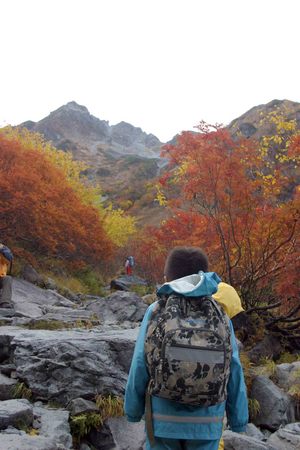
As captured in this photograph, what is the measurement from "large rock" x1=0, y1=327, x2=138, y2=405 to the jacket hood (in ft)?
10.1

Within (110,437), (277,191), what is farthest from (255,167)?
(110,437)

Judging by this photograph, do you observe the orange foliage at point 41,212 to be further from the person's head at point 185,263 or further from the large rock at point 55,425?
the person's head at point 185,263

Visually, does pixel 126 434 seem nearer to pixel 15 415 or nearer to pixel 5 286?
pixel 15 415

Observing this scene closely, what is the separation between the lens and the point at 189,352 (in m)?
2.08

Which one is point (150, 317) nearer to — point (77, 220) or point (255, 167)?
point (255, 167)

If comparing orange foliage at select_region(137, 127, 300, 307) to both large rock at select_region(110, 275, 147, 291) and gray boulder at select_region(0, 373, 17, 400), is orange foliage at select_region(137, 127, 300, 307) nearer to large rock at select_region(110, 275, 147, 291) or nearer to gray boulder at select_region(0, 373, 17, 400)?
gray boulder at select_region(0, 373, 17, 400)

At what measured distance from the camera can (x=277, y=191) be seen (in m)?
10.1

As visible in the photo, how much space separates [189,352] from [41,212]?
13.0m

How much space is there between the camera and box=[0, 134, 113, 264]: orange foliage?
13961 millimetres

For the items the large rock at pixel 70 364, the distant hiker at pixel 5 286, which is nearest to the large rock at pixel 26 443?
the large rock at pixel 70 364

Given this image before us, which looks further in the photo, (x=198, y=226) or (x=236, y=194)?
(x=198, y=226)

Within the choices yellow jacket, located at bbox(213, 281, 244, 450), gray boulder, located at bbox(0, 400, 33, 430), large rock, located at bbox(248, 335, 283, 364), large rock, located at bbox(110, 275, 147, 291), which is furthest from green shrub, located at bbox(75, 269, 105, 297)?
yellow jacket, located at bbox(213, 281, 244, 450)

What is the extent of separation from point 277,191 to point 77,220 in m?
8.74

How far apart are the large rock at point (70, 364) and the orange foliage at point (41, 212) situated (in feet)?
29.2
